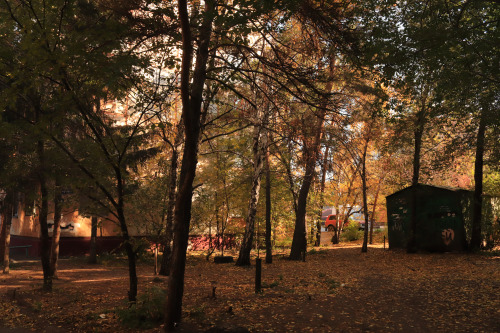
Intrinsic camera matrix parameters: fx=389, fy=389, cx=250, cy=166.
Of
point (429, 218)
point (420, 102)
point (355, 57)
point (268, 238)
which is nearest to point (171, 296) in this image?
point (355, 57)

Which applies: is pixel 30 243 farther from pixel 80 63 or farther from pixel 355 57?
pixel 355 57

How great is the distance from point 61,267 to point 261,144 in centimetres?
1033

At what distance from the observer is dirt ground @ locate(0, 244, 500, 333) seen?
732cm

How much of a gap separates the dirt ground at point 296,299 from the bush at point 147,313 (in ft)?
0.67

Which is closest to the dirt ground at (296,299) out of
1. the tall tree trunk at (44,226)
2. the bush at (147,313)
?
the bush at (147,313)

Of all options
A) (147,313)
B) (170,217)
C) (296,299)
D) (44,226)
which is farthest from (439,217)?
(44,226)

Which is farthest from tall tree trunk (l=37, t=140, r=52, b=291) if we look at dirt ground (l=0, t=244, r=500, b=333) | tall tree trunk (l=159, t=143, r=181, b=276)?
tall tree trunk (l=159, t=143, r=181, b=276)

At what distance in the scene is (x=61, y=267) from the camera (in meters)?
17.1

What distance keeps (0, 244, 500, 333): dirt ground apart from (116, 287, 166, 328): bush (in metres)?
0.20

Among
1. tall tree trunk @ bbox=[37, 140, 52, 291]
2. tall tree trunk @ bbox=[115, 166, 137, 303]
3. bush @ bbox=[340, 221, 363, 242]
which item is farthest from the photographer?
bush @ bbox=[340, 221, 363, 242]

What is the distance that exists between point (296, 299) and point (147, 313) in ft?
11.9

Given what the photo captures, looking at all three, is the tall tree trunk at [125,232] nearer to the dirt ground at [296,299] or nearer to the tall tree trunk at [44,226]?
the dirt ground at [296,299]

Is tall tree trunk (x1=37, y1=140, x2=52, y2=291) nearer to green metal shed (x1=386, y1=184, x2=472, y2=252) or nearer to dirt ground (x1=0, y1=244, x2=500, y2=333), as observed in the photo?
dirt ground (x1=0, y1=244, x2=500, y2=333)

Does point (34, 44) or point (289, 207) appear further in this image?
point (289, 207)
